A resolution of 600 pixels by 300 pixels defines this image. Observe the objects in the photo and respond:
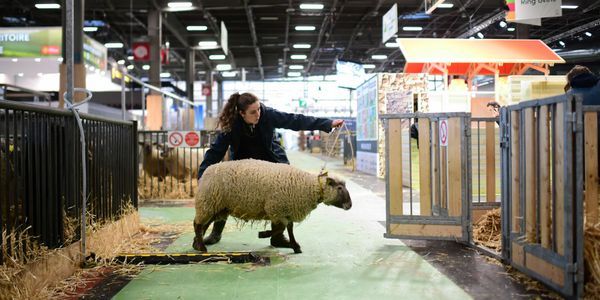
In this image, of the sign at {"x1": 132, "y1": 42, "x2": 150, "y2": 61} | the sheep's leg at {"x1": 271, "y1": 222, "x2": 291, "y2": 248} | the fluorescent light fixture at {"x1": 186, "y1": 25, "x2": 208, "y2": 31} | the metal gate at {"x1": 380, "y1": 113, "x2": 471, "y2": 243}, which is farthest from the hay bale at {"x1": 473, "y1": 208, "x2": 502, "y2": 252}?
the fluorescent light fixture at {"x1": 186, "y1": 25, "x2": 208, "y2": 31}

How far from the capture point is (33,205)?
3.21m

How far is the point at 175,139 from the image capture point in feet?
29.3

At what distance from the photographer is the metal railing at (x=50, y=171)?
118 inches

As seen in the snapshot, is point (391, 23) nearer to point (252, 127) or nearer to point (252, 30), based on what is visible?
point (252, 127)

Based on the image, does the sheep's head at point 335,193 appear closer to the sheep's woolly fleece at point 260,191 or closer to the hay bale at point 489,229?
the sheep's woolly fleece at point 260,191

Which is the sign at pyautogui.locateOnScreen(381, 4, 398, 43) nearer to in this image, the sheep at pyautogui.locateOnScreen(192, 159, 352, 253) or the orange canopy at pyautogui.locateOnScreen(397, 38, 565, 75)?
the orange canopy at pyautogui.locateOnScreen(397, 38, 565, 75)

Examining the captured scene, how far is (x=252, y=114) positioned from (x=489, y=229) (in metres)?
2.82

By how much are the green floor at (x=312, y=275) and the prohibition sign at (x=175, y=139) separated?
381cm

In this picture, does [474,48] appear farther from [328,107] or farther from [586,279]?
[328,107]

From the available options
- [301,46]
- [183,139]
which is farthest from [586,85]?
[301,46]

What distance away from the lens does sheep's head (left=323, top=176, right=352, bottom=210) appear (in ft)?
14.0

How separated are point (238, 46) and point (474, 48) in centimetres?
1734

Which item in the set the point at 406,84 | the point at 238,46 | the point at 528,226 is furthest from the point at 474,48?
the point at 238,46

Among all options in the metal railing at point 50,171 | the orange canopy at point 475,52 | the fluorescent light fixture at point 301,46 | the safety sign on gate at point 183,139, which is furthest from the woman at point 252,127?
the fluorescent light fixture at point 301,46
